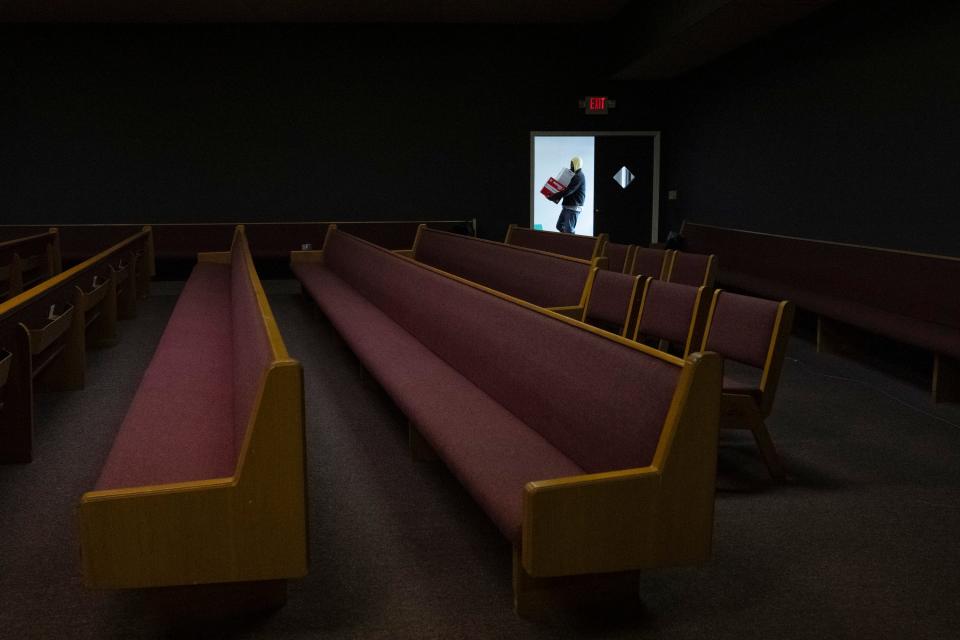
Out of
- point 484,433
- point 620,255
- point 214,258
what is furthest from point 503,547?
point 214,258

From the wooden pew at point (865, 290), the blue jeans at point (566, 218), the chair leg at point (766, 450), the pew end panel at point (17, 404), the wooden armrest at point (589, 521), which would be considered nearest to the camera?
the wooden armrest at point (589, 521)

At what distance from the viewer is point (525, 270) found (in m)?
4.71

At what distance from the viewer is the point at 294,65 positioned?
9688mm

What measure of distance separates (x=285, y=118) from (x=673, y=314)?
712cm

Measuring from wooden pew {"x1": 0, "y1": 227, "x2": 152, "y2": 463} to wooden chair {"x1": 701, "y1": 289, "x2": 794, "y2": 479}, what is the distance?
7.78 feet

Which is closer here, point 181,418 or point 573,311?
point 181,418

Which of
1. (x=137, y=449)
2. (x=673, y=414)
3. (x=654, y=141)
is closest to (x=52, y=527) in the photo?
(x=137, y=449)

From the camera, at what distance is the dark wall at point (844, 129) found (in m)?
5.39

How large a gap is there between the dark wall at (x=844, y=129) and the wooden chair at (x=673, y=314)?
2.55 m

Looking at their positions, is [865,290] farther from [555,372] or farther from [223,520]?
[223,520]

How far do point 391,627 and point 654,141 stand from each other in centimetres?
915

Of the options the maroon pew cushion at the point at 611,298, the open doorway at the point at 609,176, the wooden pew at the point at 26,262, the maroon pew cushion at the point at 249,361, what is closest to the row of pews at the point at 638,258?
the maroon pew cushion at the point at 611,298

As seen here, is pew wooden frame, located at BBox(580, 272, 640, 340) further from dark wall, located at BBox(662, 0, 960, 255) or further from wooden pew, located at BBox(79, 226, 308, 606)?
dark wall, located at BBox(662, 0, 960, 255)

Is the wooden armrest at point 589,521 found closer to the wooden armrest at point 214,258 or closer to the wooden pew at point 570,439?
the wooden pew at point 570,439
